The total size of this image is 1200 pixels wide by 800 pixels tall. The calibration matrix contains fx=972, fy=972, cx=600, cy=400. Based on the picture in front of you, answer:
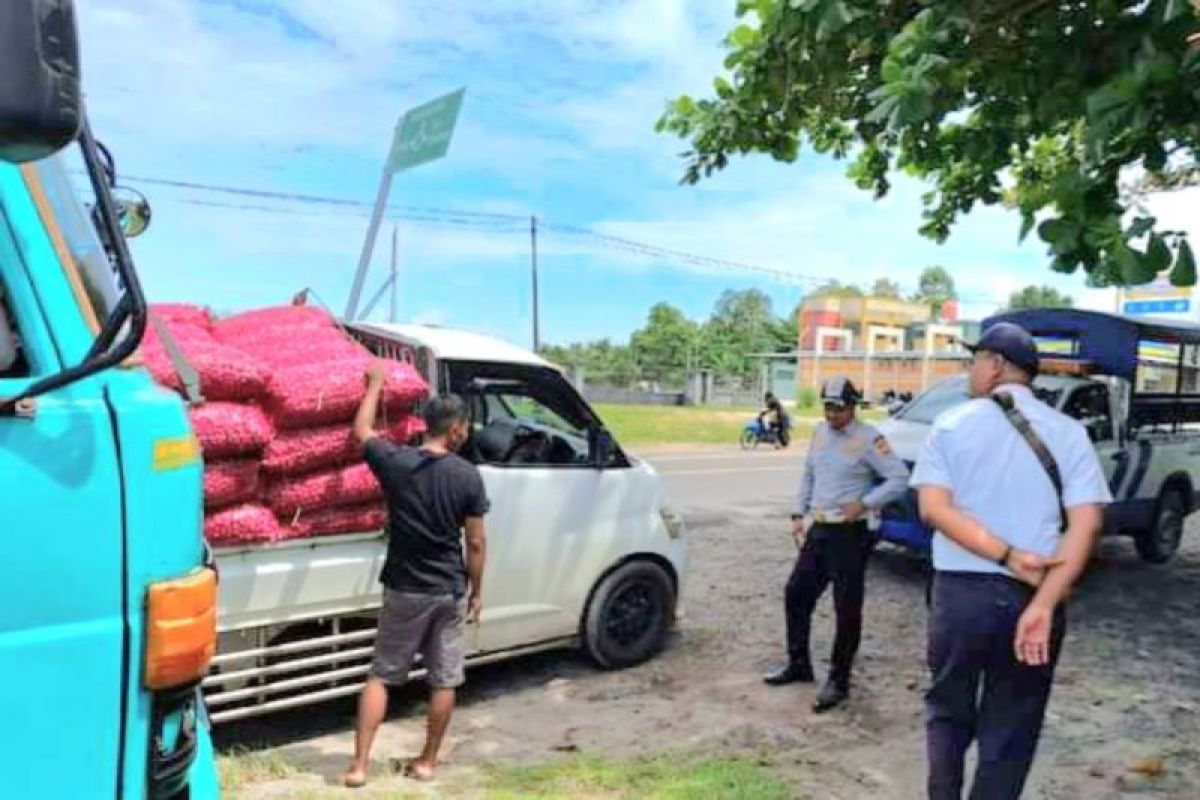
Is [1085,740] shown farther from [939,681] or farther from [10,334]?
[10,334]

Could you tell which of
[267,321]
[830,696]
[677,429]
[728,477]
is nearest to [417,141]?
[267,321]

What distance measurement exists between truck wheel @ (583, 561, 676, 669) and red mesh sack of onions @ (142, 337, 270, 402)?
2358 millimetres

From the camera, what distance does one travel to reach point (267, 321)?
4781mm

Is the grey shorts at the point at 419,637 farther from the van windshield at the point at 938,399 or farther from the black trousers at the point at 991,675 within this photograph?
the van windshield at the point at 938,399

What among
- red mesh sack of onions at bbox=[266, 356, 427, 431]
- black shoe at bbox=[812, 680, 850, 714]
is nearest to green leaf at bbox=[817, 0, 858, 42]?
red mesh sack of onions at bbox=[266, 356, 427, 431]

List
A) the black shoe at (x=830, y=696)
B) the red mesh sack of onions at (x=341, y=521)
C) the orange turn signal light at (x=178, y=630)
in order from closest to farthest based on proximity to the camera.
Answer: the orange turn signal light at (x=178, y=630) → the red mesh sack of onions at (x=341, y=521) → the black shoe at (x=830, y=696)

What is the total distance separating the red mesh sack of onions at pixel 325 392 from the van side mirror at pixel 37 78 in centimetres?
282

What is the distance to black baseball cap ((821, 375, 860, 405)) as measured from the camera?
5.23 meters

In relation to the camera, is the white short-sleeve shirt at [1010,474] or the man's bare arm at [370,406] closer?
the white short-sleeve shirt at [1010,474]

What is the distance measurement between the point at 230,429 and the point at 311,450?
41cm

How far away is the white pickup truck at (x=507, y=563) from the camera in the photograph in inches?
168

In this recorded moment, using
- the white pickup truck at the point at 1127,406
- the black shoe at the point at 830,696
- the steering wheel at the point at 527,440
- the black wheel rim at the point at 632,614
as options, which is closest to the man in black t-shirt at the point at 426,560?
the steering wheel at the point at 527,440

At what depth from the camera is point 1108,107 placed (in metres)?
3.36

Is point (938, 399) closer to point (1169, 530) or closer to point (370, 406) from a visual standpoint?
point (1169, 530)
